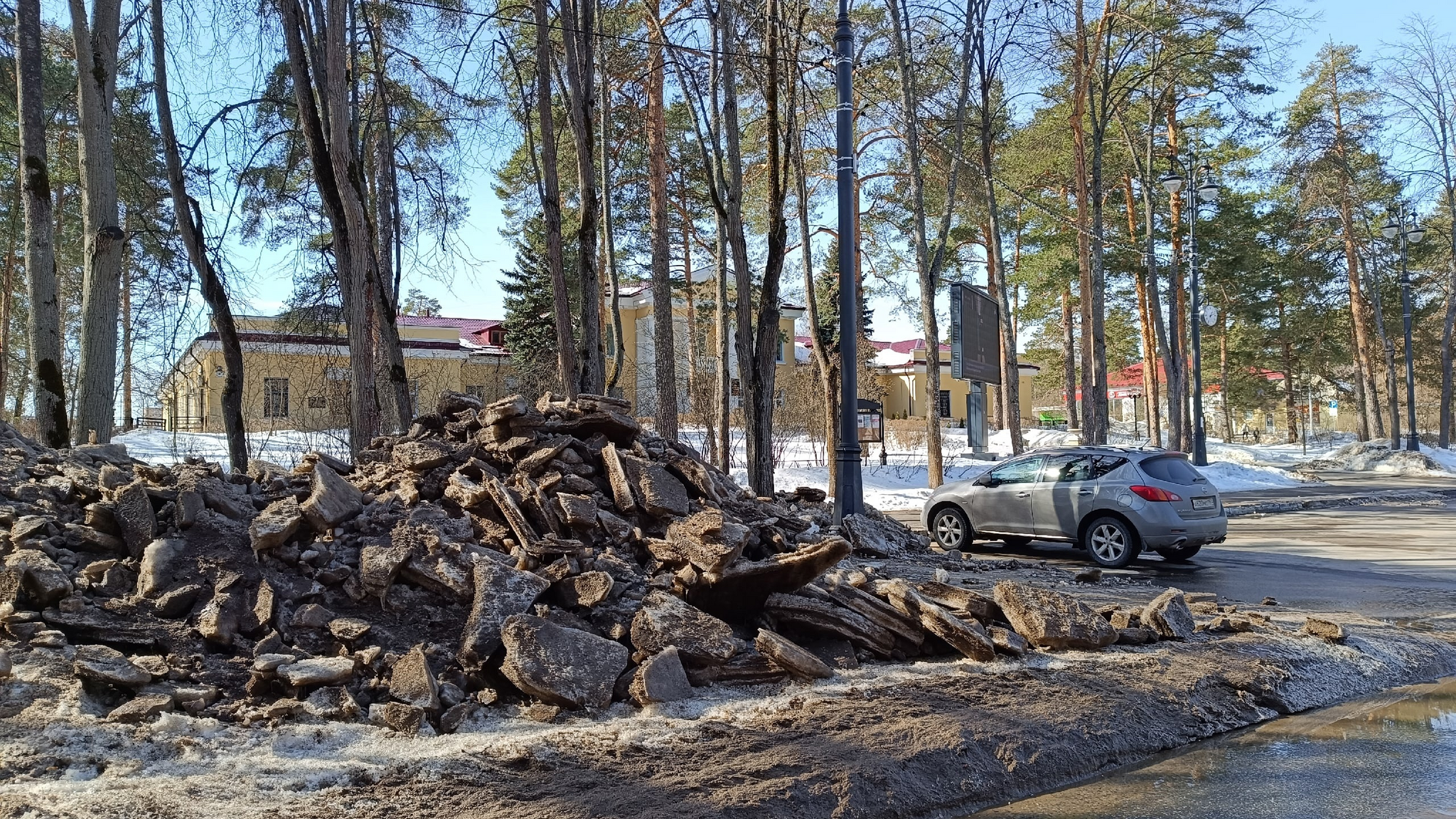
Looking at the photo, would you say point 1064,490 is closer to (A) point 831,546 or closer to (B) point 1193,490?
Result: (B) point 1193,490

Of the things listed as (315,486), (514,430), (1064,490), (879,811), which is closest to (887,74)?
(1064,490)

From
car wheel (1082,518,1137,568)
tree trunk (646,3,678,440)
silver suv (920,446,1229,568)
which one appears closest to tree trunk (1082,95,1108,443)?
tree trunk (646,3,678,440)

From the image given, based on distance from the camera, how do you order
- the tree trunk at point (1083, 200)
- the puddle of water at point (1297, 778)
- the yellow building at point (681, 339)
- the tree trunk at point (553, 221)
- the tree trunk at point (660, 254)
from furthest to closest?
the yellow building at point (681, 339) → the tree trunk at point (1083, 200) → the tree trunk at point (660, 254) → the tree trunk at point (553, 221) → the puddle of water at point (1297, 778)

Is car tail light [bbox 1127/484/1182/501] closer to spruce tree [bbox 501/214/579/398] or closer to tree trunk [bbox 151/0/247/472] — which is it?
tree trunk [bbox 151/0/247/472]

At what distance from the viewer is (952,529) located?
12695mm

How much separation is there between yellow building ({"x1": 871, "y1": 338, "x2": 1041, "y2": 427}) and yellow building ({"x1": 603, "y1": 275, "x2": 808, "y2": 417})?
28.7 feet

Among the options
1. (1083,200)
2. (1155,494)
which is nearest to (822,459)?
A: (1083,200)

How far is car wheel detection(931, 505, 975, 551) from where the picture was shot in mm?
12539

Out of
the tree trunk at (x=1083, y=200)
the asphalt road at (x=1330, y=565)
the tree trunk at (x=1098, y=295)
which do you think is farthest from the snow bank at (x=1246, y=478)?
the asphalt road at (x=1330, y=565)

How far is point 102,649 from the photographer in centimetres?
467

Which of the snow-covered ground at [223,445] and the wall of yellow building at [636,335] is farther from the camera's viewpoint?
the wall of yellow building at [636,335]

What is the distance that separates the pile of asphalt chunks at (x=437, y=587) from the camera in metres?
4.75

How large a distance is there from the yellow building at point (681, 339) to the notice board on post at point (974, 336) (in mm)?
7706

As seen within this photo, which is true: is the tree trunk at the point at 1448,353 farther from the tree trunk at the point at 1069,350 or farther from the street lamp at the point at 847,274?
the street lamp at the point at 847,274
